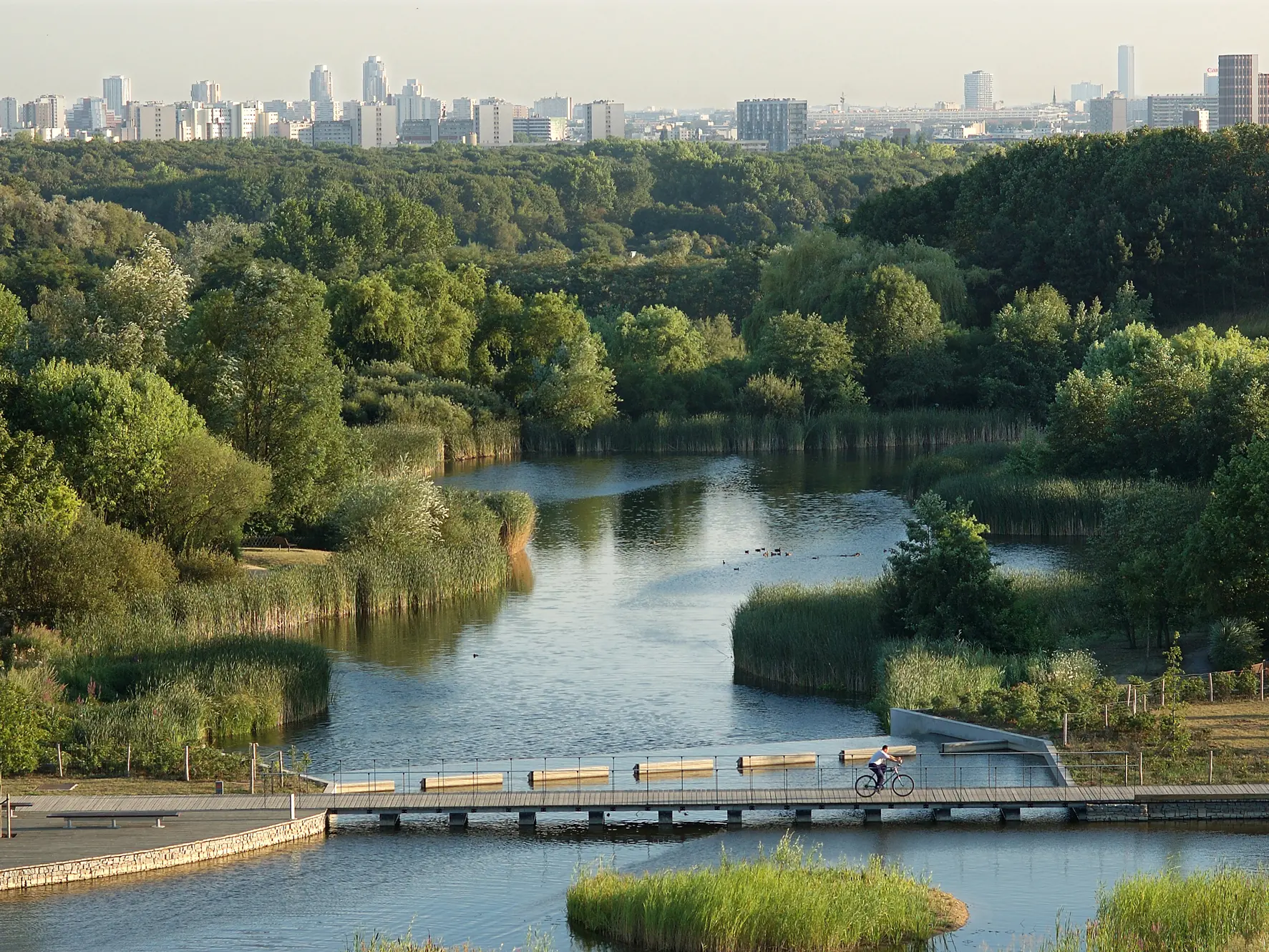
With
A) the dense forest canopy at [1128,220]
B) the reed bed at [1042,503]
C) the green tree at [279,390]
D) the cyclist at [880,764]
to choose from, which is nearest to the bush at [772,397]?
the dense forest canopy at [1128,220]

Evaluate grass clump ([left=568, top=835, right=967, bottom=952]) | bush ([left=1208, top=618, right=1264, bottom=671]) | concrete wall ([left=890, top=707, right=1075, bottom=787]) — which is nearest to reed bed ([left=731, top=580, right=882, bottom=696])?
concrete wall ([left=890, top=707, right=1075, bottom=787])

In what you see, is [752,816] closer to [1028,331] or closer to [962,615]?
[962,615]

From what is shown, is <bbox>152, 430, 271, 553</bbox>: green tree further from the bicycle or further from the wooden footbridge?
the bicycle

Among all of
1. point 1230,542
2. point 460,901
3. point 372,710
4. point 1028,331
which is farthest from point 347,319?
point 460,901

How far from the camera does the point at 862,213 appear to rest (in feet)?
334

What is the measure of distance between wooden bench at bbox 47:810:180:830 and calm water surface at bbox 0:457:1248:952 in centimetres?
196

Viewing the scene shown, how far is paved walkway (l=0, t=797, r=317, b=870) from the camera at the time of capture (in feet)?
89.6

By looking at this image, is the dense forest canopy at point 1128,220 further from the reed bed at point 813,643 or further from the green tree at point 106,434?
the green tree at point 106,434

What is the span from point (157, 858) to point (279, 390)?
1087 inches

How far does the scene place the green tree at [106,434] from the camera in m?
46.4

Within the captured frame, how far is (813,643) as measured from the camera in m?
40.3

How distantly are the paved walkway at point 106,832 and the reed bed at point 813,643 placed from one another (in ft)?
44.9

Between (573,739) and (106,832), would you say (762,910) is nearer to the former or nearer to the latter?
(106,832)

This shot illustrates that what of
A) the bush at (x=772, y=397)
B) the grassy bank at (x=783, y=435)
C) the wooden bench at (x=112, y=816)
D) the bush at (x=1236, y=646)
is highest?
the bush at (x=772, y=397)
